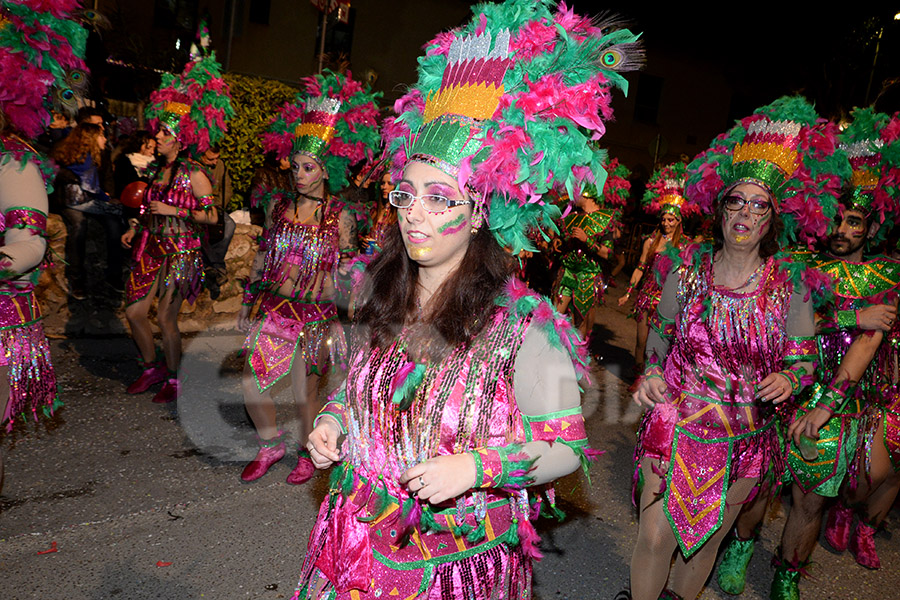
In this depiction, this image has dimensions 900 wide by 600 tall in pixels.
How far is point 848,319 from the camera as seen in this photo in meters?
3.62

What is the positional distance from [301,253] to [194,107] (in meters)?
1.92

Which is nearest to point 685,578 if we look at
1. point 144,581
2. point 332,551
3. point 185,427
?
point 332,551

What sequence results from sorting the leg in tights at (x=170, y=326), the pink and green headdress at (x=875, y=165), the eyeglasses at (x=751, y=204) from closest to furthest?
the eyeglasses at (x=751, y=204) < the pink and green headdress at (x=875, y=165) < the leg in tights at (x=170, y=326)

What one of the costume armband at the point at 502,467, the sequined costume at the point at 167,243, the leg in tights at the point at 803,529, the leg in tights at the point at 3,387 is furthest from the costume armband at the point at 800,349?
the sequined costume at the point at 167,243

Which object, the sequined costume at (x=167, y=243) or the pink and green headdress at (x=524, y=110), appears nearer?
Result: the pink and green headdress at (x=524, y=110)

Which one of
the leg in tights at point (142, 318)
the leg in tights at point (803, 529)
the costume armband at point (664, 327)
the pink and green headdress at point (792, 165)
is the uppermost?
the pink and green headdress at point (792, 165)

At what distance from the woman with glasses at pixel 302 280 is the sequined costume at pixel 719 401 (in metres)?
2.35

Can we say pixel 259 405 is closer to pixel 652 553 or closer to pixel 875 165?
pixel 652 553

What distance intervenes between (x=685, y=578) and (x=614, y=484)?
203 centimetres

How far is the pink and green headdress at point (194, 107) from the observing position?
Answer: 5.44 metres

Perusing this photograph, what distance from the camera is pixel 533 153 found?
189cm

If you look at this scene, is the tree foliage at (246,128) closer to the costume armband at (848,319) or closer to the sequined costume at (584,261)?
the sequined costume at (584,261)

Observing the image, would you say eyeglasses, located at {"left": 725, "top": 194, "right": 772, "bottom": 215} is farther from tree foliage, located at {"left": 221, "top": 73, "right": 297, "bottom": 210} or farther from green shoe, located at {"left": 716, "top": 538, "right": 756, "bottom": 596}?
tree foliage, located at {"left": 221, "top": 73, "right": 297, "bottom": 210}

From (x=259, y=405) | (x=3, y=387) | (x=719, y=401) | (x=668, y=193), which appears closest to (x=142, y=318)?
(x=259, y=405)
